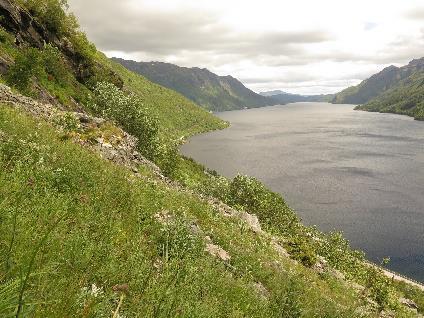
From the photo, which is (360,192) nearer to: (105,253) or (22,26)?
(22,26)

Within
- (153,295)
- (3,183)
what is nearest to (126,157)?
(3,183)

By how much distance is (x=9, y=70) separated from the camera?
44.8m

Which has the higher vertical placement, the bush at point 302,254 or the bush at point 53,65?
the bush at point 53,65

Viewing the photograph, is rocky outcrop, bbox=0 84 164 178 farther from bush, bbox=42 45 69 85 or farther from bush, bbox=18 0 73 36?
bush, bbox=18 0 73 36

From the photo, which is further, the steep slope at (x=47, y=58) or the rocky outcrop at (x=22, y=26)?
the rocky outcrop at (x=22, y=26)

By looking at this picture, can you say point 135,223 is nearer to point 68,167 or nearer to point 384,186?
point 68,167

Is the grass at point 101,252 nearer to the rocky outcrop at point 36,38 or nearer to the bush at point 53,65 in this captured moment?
the rocky outcrop at point 36,38

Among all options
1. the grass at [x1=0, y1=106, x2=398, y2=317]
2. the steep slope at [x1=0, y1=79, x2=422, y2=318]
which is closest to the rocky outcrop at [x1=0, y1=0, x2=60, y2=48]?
the grass at [x1=0, y1=106, x2=398, y2=317]

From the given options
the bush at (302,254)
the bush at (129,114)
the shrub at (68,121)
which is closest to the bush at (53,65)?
the bush at (129,114)

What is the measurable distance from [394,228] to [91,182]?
10143 cm

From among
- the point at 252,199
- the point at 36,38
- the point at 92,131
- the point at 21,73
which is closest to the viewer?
the point at 92,131

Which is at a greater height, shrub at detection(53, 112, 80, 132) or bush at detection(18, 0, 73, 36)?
bush at detection(18, 0, 73, 36)

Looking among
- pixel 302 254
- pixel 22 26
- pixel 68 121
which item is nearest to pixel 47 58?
pixel 22 26

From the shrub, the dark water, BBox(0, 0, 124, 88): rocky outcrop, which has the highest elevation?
BBox(0, 0, 124, 88): rocky outcrop
